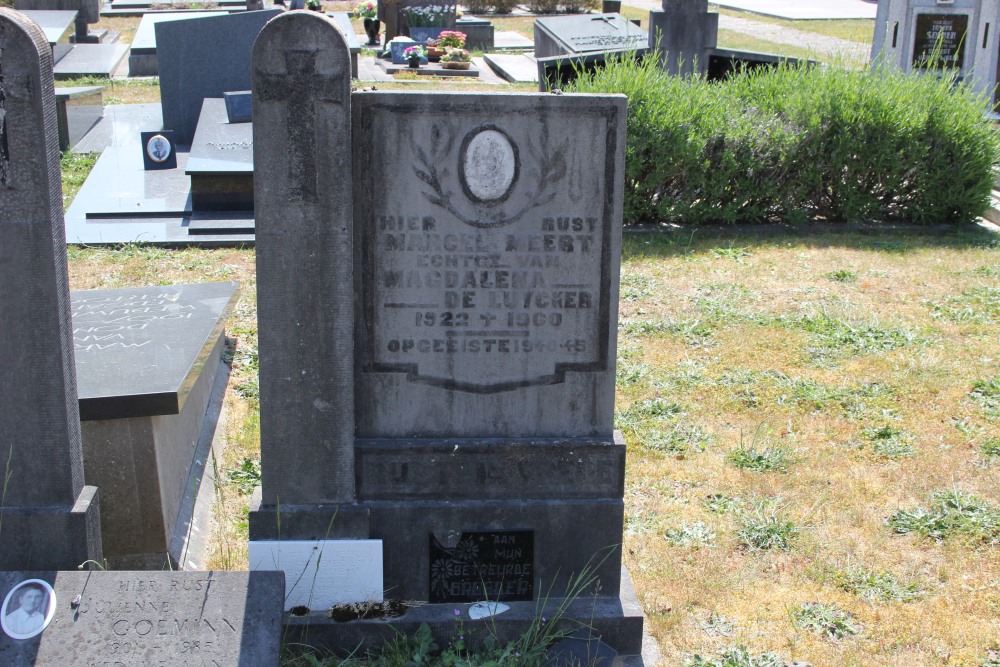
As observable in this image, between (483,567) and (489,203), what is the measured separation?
4.11 feet

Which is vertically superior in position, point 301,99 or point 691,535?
point 301,99

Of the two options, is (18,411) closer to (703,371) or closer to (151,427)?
(151,427)

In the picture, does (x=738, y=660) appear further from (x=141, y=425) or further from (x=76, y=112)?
(x=76, y=112)

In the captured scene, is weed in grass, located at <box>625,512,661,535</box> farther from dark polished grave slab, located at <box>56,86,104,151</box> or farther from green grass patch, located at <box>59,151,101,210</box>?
dark polished grave slab, located at <box>56,86,104,151</box>

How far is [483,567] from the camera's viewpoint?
3.59m

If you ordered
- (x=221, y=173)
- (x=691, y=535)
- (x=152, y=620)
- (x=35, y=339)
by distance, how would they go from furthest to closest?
(x=221, y=173), (x=691, y=535), (x=35, y=339), (x=152, y=620)

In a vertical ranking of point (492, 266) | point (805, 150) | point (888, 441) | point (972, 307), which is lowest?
point (888, 441)

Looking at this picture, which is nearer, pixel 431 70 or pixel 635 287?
pixel 635 287

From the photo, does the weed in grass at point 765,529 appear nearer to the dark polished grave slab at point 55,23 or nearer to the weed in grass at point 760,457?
the weed in grass at point 760,457

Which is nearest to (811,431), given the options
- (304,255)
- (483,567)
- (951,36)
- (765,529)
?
(765,529)

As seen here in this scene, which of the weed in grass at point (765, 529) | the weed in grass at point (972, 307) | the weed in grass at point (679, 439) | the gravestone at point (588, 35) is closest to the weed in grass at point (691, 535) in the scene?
the weed in grass at point (765, 529)

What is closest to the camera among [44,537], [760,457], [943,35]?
[44,537]

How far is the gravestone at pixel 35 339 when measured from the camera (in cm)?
307

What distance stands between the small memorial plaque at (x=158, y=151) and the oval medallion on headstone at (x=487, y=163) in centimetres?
720
